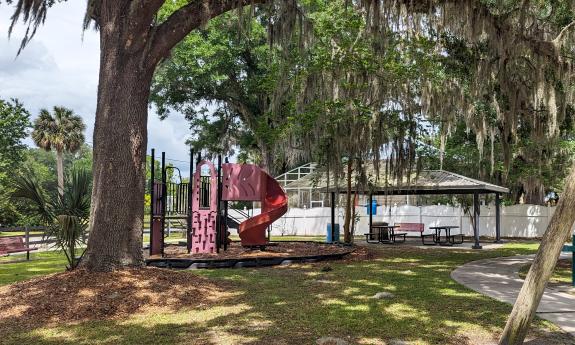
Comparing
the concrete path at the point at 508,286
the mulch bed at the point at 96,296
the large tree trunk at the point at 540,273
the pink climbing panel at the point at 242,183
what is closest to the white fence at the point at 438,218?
the pink climbing panel at the point at 242,183

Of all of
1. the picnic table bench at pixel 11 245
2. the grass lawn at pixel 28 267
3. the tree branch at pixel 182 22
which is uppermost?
the tree branch at pixel 182 22

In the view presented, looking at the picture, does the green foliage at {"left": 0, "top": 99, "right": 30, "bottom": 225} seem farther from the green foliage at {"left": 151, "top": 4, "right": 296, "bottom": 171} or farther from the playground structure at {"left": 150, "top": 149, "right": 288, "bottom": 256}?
the playground structure at {"left": 150, "top": 149, "right": 288, "bottom": 256}

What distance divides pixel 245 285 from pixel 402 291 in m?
2.88

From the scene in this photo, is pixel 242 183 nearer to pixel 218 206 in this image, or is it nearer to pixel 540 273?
pixel 218 206

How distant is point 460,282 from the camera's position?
33.3 feet

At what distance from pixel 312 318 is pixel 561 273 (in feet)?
26.4

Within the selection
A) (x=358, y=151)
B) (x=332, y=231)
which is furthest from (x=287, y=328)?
Answer: (x=332, y=231)

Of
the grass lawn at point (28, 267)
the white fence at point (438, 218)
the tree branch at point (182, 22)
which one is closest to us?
the tree branch at point (182, 22)

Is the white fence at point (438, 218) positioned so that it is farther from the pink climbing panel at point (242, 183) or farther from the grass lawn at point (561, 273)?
the grass lawn at point (561, 273)

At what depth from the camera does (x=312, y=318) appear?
6.66m

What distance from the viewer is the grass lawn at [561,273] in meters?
10.5

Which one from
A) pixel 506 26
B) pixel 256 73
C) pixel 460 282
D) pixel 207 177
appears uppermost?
pixel 256 73

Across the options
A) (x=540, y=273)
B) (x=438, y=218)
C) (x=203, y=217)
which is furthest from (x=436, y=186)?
(x=540, y=273)

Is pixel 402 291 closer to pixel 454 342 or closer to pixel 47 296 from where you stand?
pixel 454 342
